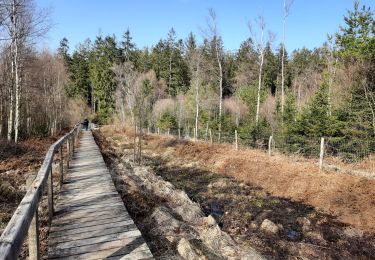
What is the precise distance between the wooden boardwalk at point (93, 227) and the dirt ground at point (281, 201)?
2024 mm

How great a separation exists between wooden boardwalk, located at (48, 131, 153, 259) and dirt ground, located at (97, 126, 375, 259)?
2.02 m

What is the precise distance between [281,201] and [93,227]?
7.87m

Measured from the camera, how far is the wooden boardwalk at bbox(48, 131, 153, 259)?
420 centimetres

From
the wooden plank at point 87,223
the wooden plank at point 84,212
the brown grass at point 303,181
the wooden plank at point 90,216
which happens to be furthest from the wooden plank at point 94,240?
the brown grass at point 303,181

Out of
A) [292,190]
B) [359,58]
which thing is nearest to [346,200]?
[292,190]

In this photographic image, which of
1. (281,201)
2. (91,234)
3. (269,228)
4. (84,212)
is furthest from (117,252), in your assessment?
(281,201)

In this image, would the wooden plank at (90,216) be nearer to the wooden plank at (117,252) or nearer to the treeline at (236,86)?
the wooden plank at (117,252)

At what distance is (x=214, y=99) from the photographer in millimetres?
44531

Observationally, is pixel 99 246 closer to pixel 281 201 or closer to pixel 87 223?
pixel 87 223

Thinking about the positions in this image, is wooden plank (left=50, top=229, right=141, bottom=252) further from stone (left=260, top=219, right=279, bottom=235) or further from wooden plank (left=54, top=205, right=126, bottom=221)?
stone (left=260, top=219, right=279, bottom=235)

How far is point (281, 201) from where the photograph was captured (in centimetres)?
1134

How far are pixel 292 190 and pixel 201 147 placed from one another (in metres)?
8.77

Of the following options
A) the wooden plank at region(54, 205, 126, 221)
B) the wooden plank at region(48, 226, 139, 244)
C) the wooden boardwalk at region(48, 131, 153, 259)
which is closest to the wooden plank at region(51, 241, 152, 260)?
the wooden boardwalk at region(48, 131, 153, 259)

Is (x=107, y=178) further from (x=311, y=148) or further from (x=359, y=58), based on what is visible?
(x=359, y=58)
